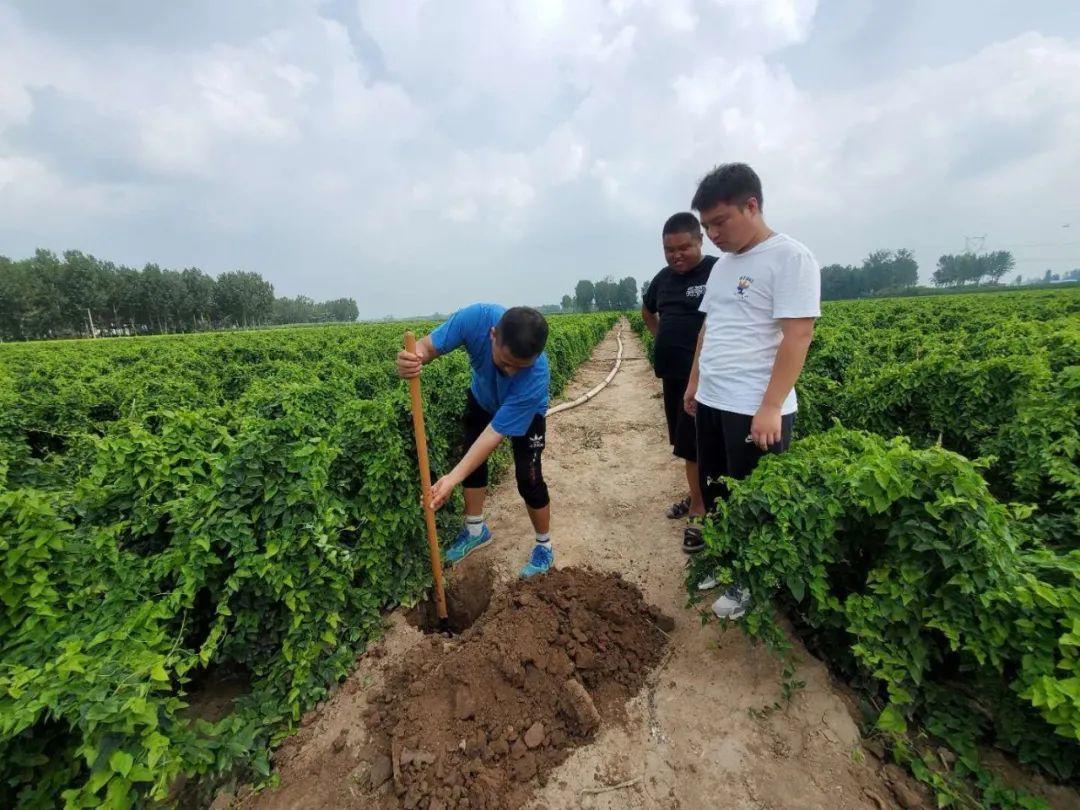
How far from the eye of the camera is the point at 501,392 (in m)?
3.44

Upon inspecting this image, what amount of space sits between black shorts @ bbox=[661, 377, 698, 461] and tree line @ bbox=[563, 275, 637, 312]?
92259 mm

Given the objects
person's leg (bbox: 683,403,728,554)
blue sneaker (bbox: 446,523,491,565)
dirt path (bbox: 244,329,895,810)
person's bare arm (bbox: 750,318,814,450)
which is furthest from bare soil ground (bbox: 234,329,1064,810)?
person's bare arm (bbox: 750,318,814,450)

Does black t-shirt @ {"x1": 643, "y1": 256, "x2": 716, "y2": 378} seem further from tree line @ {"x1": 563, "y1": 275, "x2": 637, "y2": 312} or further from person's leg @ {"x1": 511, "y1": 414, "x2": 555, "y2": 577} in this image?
tree line @ {"x1": 563, "y1": 275, "x2": 637, "y2": 312}

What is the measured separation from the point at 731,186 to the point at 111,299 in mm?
83309

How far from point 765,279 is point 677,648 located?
229 centimetres

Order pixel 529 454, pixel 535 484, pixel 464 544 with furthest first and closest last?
pixel 464 544 → pixel 535 484 → pixel 529 454

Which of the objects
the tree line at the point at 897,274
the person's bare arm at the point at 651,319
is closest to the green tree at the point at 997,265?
the tree line at the point at 897,274

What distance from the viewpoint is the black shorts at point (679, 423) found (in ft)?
12.5

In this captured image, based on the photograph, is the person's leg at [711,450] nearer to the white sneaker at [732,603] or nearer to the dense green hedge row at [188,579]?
the white sneaker at [732,603]

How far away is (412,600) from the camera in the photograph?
3.38 meters

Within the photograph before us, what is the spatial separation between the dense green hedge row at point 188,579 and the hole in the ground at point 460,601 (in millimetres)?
198

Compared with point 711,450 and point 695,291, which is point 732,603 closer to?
point 711,450

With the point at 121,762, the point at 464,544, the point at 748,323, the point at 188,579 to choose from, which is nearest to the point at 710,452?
the point at 748,323

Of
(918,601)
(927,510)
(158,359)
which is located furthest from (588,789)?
(158,359)
